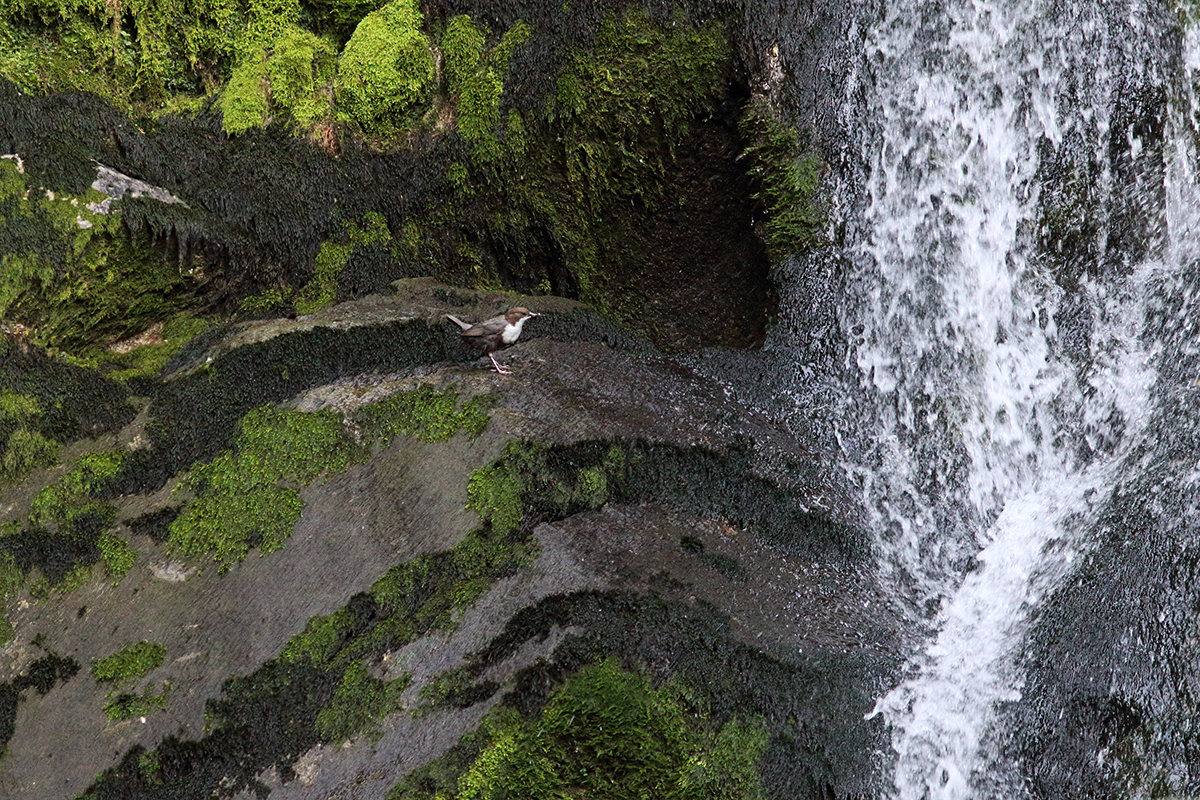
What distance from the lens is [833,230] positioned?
241 inches

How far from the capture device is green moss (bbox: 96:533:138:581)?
4590 mm

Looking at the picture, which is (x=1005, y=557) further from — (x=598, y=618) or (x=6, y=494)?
(x=6, y=494)

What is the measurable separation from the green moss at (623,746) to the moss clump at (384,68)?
164 inches

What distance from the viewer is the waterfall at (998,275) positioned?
534cm

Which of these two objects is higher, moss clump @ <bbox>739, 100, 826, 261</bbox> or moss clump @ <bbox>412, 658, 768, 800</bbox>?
moss clump @ <bbox>739, 100, 826, 261</bbox>

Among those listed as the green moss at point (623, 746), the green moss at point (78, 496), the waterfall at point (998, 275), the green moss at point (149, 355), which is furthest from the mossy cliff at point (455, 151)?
the green moss at point (623, 746)

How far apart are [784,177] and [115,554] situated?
4836mm

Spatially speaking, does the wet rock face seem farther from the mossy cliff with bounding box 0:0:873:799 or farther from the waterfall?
the waterfall

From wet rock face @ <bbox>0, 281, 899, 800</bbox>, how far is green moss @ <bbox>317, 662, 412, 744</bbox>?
0.01m

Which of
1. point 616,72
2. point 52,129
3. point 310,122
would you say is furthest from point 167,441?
point 616,72

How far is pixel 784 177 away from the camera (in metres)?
6.11

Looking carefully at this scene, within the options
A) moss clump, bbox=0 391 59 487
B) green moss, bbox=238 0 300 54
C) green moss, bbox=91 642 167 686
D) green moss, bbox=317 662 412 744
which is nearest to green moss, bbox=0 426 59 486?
moss clump, bbox=0 391 59 487

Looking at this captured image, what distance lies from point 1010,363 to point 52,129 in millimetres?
6289

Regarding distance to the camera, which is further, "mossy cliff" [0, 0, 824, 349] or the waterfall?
"mossy cliff" [0, 0, 824, 349]
